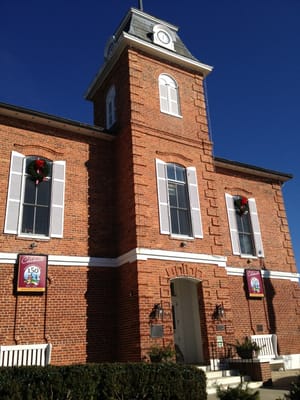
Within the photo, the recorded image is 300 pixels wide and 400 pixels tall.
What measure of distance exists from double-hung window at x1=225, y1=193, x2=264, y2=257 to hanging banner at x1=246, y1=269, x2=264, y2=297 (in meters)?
0.84

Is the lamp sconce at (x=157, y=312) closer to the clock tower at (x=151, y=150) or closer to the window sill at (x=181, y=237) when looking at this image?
the clock tower at (x=151, y=150)

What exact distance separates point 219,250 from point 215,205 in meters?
1.74

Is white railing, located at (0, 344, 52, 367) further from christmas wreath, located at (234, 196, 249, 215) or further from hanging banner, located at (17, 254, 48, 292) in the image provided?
christmas wreath, located at (234, 196, 249, 215)

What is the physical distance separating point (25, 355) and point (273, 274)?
1048cm

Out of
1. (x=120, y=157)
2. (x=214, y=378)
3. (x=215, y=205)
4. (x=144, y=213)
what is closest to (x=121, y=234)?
(x=144, y=213)

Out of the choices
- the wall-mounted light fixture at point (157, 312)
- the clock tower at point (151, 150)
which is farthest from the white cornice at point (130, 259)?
the wall-mounted light fixture at point (157, 312)

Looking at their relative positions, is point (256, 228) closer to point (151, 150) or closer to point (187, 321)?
point (187, 321)

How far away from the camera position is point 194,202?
14227 mm

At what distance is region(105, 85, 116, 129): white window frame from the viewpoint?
53.0 ft

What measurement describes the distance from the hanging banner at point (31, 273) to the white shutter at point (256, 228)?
9091 millimetres

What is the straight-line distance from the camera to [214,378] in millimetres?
11328

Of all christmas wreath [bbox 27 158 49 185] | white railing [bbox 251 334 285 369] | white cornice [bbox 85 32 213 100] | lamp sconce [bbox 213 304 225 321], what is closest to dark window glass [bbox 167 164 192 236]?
lamp sconce [bbox 213 304 225 321]

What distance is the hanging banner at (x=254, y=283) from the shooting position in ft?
50.5

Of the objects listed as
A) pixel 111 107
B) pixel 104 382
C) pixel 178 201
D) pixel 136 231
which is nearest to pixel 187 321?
pixel 136 231
